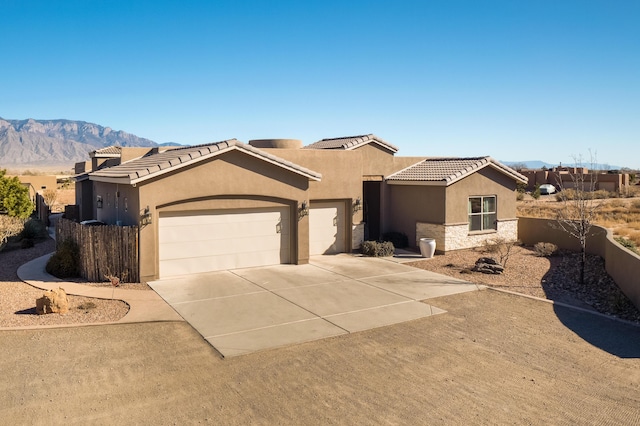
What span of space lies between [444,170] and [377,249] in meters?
4.68

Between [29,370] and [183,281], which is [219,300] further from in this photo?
[29,370]

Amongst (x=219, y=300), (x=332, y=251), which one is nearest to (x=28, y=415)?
(x=219, y=300)

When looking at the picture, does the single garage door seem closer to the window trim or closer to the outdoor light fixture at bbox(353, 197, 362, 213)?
the outdoor light fixture at bbox(353, 197, 362, 213)

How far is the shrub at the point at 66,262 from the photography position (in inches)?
606

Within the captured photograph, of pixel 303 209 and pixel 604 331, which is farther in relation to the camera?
pixel 303 209

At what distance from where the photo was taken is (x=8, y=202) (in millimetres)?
28078

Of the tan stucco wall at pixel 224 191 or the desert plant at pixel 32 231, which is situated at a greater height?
the tan stucco wall at pixel 224 191

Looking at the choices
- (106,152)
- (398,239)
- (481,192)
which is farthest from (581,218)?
(106,152)

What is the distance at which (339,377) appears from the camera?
8.46 m

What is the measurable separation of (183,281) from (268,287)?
8.66ft

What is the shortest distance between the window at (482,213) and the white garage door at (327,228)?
18.4 feet

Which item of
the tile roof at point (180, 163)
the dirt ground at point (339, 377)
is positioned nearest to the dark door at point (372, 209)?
the tile roof at point (180, 163)

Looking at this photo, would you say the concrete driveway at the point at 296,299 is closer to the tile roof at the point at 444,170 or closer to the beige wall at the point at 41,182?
the tile roof at the point at 444,170

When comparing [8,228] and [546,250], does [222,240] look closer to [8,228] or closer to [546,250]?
[8,228]
